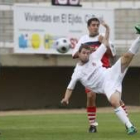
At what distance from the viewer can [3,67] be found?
25547 millimetres

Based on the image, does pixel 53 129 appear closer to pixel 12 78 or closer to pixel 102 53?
pixel 102 53

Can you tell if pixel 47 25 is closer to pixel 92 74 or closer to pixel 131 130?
pixel 92 74

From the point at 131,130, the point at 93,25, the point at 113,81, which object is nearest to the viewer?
the point at 131,130

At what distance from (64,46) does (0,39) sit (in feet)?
7.36

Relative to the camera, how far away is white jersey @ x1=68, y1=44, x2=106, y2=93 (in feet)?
42.6

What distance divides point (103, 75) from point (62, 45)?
42.2 feet

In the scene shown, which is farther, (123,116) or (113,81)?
(113,81)

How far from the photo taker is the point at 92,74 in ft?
42.9

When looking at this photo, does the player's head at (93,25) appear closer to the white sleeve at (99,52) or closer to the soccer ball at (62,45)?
the white sleeve at (99,52)

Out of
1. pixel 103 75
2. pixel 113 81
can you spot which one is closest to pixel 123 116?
pixel 113 81

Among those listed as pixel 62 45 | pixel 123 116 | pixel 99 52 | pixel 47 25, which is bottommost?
pixel 62 45

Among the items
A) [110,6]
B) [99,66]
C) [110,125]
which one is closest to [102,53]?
[99,66]

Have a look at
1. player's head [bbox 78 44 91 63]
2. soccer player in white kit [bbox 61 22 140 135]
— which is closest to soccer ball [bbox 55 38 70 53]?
soccer player in white kit [bbox 61 22 140 135]

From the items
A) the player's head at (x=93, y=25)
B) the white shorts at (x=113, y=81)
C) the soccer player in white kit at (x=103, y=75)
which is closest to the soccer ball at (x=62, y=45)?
the player's head at (x=93, y=25)
